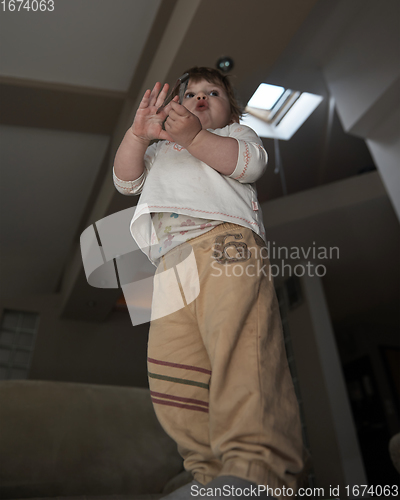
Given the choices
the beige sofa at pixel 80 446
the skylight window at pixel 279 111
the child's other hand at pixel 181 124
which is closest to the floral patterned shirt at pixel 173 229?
the child's other hand at pixel 181 124

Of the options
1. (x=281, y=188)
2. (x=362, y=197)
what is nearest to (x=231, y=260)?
(x=362, y=197)

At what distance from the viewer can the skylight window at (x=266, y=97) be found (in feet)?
12.0

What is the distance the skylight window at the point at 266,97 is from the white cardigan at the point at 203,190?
304 cm

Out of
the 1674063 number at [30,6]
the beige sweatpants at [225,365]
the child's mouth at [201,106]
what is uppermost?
the 1674063 number at [30,6]

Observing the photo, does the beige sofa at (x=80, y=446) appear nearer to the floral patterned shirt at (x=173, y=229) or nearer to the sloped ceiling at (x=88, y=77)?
the floral patterned shirt at (x=173, y=229)

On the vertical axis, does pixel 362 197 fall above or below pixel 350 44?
below

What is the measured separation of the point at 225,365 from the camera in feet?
2.12

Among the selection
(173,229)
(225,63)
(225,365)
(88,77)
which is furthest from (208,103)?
(88,77)

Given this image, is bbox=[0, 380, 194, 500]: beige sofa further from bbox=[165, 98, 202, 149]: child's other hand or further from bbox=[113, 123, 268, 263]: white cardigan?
bbox=[165, 98, 202, 149]: child's other hand

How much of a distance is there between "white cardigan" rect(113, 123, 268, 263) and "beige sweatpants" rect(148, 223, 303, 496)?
41mm

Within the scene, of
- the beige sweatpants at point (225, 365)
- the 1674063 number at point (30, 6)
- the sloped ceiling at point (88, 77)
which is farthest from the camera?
the 1674063 number at point (30, 6)

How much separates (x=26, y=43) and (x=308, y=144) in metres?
3.30

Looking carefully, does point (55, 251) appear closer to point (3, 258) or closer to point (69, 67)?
point (3, 258)

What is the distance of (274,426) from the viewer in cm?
59
